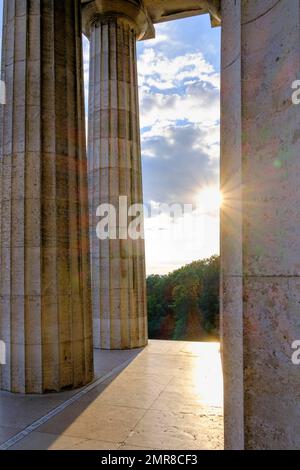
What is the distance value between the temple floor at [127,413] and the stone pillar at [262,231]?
4.41 meters

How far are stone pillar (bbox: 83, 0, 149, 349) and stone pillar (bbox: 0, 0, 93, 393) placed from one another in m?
6.06

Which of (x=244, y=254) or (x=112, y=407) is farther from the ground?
(x=244, y=254)

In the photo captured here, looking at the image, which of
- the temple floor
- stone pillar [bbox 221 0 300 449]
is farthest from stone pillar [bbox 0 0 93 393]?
stone pillar [bbox 221 0 300 449]

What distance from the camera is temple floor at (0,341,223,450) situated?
354 inches

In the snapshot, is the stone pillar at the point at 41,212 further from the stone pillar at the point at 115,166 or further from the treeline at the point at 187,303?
the treeline at the point at 187,303

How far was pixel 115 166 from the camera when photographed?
834 inches

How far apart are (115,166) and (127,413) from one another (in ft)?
45.5

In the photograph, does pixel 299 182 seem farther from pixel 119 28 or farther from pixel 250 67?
pixel 119 28

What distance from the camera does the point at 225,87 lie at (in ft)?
19.1

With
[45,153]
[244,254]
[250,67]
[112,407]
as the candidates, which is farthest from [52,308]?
[250,67]

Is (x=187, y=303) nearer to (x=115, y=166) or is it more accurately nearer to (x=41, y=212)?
(x=115, y=166)

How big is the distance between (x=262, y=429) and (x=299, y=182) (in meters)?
3.29

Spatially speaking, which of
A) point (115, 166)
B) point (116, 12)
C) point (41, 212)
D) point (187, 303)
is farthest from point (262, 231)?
point (187, 303)

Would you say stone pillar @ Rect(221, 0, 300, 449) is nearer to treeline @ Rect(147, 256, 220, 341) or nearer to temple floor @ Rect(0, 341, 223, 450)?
temple floor @ Rect(0, 341, 223, 450)
